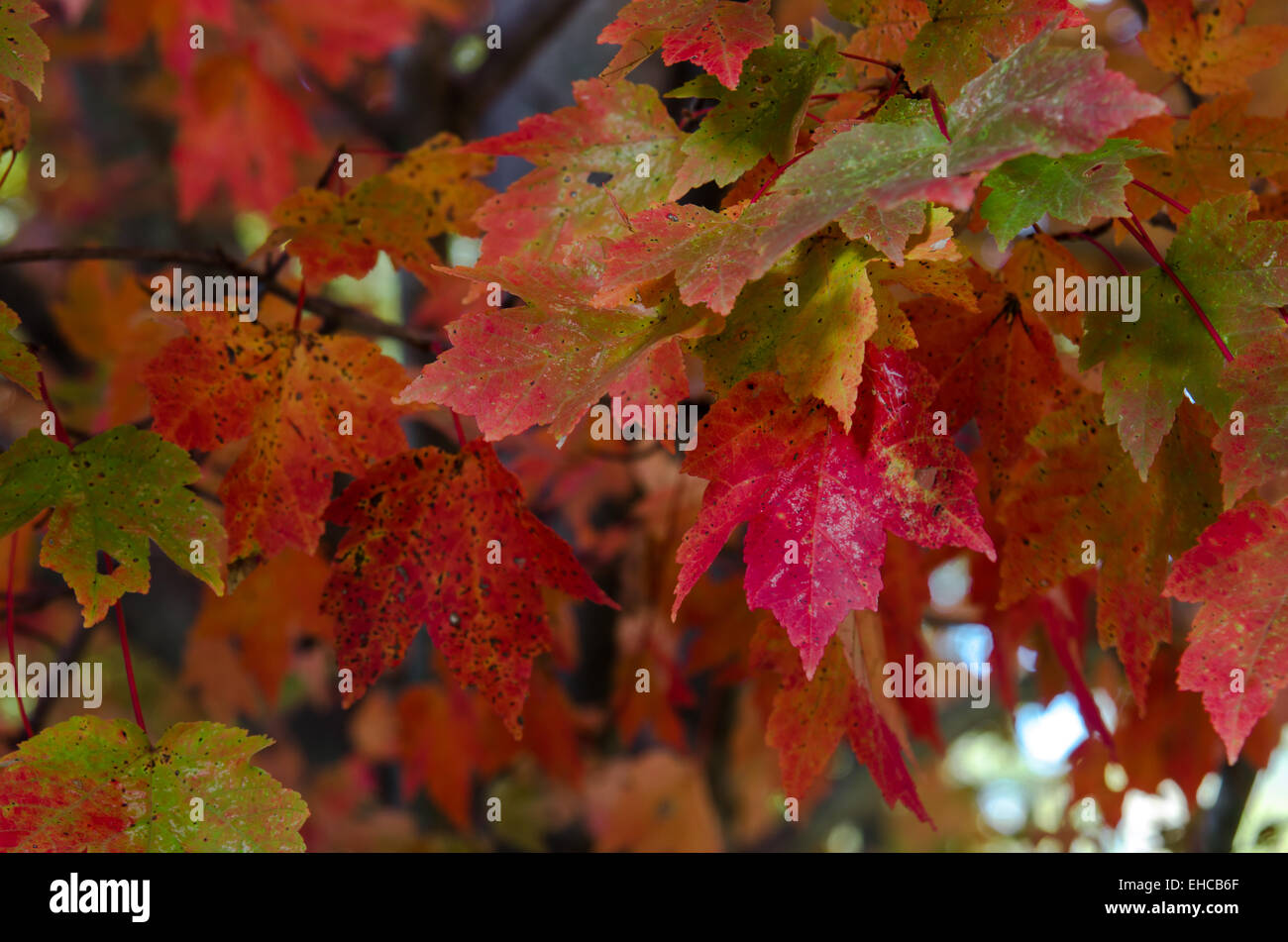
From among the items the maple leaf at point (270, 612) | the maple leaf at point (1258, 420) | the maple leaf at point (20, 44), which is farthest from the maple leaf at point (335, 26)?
the maple leaf at point (1258, 420)

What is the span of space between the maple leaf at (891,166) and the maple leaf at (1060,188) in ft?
0.19

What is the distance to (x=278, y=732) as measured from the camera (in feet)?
9.48

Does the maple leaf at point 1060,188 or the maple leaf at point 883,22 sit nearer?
the maple leaf at point 1060,188

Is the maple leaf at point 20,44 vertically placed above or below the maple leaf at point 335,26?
below

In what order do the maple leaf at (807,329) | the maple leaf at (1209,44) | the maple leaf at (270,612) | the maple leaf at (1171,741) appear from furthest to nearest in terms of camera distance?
the maple leaf at (270,612) → the maple leaf at (1171,741) → the maple leaf at (1209,44) → the maple leaf at (807,329)

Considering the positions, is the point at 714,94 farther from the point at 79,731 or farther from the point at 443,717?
the point at 443,717

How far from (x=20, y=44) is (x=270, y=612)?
1.18 metres

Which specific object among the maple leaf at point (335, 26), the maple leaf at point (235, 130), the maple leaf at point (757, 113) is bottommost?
the maple leaf at point (757, 113)

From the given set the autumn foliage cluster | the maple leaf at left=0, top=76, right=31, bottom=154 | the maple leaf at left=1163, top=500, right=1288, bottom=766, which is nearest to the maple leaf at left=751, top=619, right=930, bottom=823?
the autumn foliage cluster

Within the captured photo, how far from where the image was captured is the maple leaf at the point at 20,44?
74cm

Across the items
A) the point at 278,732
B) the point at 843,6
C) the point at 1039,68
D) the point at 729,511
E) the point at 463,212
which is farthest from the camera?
the point at 278,732

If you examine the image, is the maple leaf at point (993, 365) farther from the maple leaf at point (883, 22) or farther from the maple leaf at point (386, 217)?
the maple leaf at point (386, 217)
